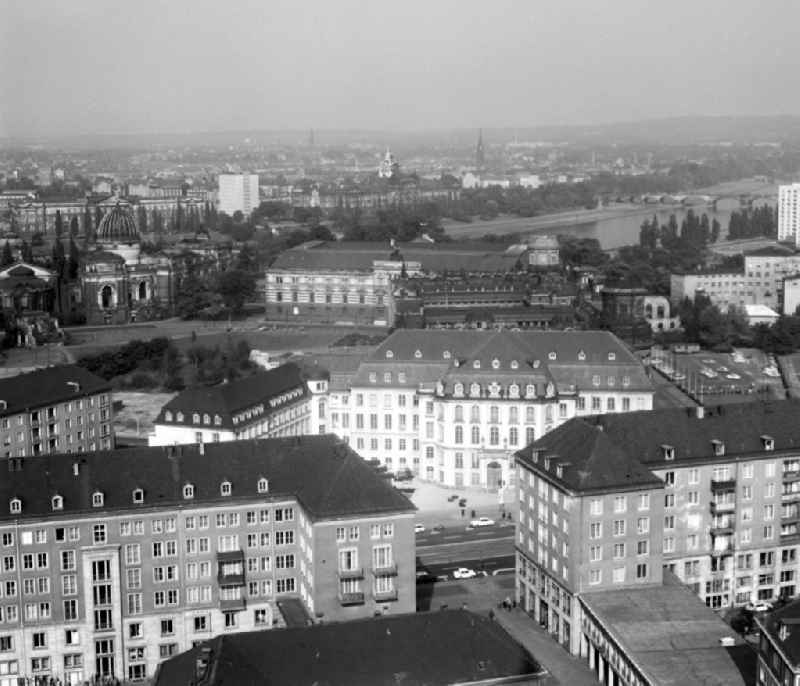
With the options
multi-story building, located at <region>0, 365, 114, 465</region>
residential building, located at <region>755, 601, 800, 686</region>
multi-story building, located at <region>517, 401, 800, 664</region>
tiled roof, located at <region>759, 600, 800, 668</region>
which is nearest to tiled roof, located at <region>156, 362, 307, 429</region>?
multi-story building, located at <region>0, 365, 114, 465</region>

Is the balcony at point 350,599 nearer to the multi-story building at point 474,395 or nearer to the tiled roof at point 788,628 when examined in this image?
the tiled roof at point 788,628

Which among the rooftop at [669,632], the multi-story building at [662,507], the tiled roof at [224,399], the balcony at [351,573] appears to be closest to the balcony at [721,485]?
the multi-story building at [662,507]

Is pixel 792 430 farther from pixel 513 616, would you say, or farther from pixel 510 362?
pixel 510 362

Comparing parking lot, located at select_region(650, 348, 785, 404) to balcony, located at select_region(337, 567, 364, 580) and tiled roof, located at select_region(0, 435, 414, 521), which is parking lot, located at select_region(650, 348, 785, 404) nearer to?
tiled roof, located at select_region(0, 435, 414, 521)

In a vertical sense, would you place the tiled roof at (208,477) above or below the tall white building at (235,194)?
above

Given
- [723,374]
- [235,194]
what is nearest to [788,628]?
[723,374]
